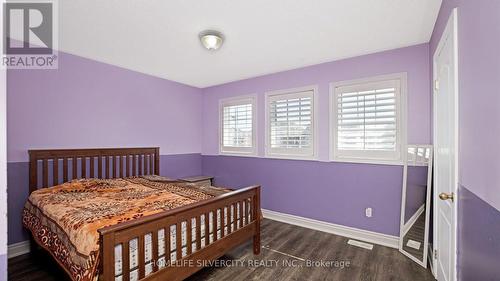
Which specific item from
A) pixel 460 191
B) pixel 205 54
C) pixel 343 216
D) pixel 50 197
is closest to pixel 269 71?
pixel 205 54

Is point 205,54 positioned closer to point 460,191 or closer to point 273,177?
point 273,177

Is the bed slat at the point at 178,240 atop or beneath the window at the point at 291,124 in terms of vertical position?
beneath

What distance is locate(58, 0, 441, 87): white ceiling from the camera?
194cm

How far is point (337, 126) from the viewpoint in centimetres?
313

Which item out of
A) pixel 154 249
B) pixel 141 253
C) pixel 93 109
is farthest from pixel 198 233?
pixel 93 109

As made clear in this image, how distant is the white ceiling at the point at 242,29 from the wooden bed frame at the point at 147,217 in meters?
1.37

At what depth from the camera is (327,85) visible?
3.21m

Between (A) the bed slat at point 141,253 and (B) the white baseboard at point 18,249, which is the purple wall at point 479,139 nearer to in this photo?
Answer: (A) the bed slat at point 141,253

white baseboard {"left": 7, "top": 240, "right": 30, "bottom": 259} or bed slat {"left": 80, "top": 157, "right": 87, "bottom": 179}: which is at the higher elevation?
bed slat {"left": 80, "top": 157, "right": 87, "bottom": 179}

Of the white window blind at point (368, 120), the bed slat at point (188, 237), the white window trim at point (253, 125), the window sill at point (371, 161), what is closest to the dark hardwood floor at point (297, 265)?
the bed slat at point (188, 237)

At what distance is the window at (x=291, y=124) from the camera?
3412 millimetres

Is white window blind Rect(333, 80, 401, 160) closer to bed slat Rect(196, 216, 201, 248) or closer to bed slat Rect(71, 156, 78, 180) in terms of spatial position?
bed slat Rect(196, 216, 201, 248)

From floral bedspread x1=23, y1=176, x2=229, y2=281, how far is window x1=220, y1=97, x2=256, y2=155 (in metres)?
1.60

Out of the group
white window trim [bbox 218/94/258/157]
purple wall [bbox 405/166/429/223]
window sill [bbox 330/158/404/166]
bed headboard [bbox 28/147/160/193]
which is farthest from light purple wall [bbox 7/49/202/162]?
purple wall [bbox 405/166/429/223]
